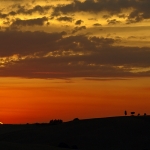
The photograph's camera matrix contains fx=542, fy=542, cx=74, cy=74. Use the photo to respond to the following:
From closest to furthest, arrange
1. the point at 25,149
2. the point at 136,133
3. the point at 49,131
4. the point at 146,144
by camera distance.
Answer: the point at 25,149 < the point at 146,144 < the point at 136,133 < the point at 49,131

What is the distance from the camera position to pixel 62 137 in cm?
6531

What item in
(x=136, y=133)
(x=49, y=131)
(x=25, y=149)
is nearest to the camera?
(x=25, y=149)

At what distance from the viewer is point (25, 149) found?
153 ft

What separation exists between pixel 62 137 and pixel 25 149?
1877 cm

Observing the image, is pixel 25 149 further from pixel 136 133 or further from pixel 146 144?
pixel 136 133

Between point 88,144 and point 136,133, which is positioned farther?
point 136,133

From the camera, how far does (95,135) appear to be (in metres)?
64.4

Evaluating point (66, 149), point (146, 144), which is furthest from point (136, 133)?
point (66, 149)

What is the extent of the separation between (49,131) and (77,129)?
148 inches

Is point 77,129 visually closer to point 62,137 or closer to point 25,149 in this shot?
point 62,137

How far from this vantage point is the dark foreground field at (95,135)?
59.1 meters

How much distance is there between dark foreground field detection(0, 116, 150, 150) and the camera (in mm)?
59094

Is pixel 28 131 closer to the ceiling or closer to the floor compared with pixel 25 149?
closer to the ceiling

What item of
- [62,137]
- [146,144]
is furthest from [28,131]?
[146,144]
